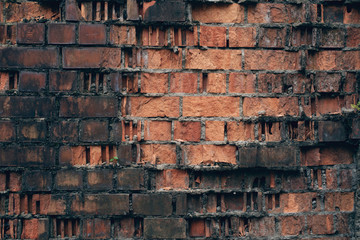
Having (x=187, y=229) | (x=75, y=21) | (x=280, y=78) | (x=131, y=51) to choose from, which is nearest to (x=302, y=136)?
(x=280, y=78)

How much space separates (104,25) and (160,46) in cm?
26

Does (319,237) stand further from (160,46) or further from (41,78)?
(41,78)

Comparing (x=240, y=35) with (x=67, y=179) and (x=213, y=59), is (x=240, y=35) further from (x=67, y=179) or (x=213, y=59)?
(x=67, y=179)

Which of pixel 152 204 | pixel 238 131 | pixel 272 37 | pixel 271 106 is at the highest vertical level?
pixel 272 37

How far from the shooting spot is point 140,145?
51.0 inches

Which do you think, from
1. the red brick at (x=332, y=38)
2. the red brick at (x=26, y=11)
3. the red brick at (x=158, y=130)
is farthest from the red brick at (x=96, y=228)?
the red brick at (x=332, y=38)

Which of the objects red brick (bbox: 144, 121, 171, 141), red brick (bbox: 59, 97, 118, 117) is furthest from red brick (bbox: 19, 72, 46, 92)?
red brick (bbox: 144, 121, 171, 141)

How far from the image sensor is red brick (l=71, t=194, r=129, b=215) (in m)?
1.27

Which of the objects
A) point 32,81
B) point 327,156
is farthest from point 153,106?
point 327,156

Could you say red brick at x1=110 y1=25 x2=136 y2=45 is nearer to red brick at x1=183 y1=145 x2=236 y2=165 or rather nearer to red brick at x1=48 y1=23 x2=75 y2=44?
red brick at x1=48 y1=23 x2=75 y2=44

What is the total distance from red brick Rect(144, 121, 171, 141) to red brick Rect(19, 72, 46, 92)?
47cm

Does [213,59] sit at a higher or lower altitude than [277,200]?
higher

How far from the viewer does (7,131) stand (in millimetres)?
1261

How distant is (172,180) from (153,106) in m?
0.33
